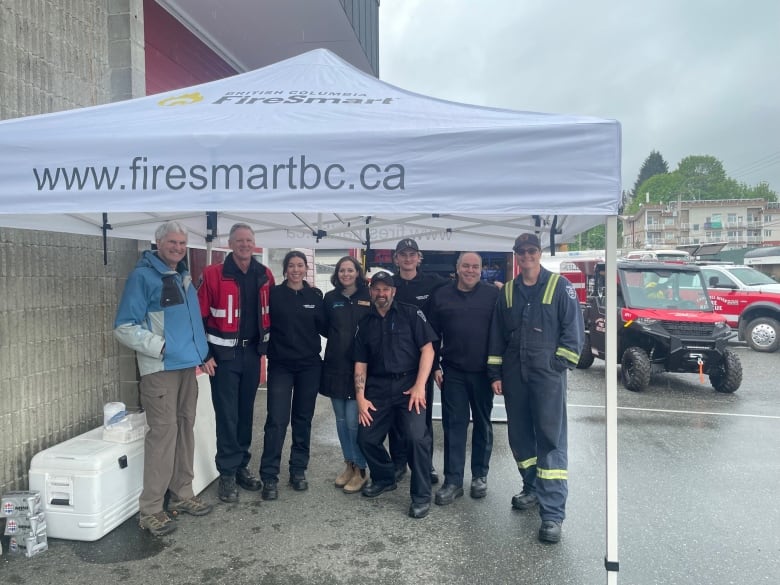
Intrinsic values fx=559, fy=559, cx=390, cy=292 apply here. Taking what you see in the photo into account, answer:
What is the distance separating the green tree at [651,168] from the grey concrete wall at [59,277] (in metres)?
143

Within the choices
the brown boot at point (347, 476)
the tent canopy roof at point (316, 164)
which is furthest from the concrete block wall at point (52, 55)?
the brown boot at point (347, 476)

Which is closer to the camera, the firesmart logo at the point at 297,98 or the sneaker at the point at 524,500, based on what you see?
the firesmart logo at the point at 297,98

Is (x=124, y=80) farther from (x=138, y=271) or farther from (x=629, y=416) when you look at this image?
(x=629, y=416)

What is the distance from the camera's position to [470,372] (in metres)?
3.82

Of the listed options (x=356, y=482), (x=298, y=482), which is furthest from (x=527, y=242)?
(x=298, y=482)

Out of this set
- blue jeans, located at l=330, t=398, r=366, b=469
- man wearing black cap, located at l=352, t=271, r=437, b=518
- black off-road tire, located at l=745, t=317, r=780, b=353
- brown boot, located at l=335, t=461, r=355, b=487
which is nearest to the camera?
man wearing black cap, located at l=352, t=271, r=437, b=518

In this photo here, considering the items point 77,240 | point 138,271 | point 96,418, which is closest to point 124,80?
point 77,240

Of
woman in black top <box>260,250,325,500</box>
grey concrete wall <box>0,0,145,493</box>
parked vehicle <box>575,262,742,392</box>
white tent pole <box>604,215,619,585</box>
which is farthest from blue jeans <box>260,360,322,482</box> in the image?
parked vehicle <box>575,262,742,392</box>

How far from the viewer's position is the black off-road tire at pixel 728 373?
7.91 m

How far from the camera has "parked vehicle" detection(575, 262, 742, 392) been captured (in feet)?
25.9

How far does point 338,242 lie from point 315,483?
118 inches

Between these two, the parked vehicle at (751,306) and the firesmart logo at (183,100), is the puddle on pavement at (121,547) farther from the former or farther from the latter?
the parked vehicle at (751,306)

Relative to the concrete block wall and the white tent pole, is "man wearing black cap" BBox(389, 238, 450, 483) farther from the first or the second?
the concrete block wall

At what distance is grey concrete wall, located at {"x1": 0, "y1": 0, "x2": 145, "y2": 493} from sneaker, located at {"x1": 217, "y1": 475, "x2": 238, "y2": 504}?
3.95 feet
